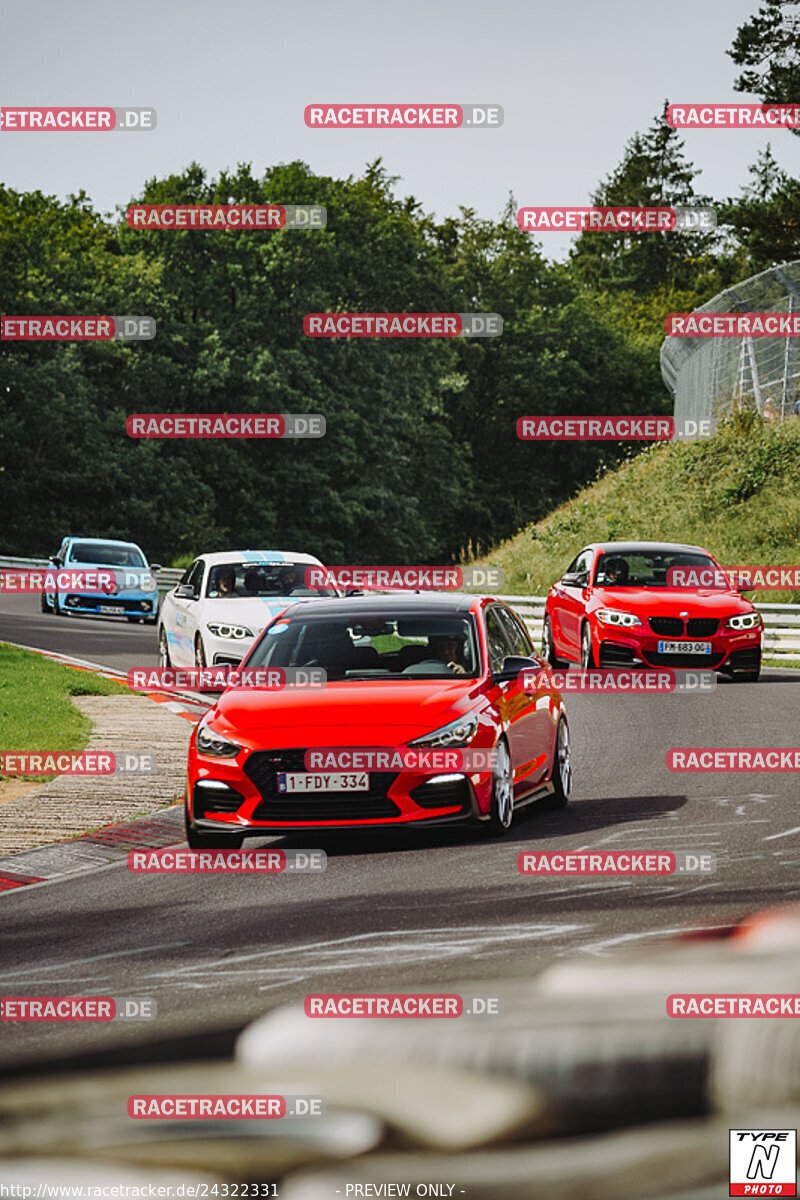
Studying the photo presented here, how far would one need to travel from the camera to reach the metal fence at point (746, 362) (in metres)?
37.2

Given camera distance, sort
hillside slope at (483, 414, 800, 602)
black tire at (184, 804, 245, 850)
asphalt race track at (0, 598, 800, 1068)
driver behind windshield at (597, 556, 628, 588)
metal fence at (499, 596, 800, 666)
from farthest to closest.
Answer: hillside slope at (483, 414, 800, 602) → metal fence at (499, 596, 800, 666) → driver behind windshield at (597, 556, 628, 588) → black tire at (184, 804, 245, 850) → asphalt race track at (0, 598, 800, 1068)

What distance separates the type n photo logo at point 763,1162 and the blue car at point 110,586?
106ft

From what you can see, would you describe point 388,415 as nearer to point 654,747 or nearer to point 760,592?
point 760,592

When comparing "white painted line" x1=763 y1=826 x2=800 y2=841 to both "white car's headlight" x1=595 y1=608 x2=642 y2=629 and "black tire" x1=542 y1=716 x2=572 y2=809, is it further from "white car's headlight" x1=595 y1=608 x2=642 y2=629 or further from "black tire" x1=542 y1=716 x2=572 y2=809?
"white car's headlight" x1=595 y1=608 x2=642 y2=629

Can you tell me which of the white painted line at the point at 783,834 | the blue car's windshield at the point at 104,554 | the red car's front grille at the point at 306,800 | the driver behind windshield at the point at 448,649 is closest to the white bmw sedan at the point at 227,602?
the driver behind windshield at the point at 448,649

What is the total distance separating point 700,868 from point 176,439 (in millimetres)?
63699

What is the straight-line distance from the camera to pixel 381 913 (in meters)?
8.24

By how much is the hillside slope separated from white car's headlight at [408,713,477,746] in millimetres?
28294

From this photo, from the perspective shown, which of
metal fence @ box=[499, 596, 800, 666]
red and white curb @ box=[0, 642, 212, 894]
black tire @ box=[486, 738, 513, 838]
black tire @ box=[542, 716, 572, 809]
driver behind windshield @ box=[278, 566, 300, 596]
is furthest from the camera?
metal fence @ box=[499, 596, 800, 666]

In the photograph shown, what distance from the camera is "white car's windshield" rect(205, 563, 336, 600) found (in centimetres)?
2072

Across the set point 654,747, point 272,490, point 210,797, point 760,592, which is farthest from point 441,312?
point 210,797

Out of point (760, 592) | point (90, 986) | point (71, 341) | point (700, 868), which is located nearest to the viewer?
point (90, 986)

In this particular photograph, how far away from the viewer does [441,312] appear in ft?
256

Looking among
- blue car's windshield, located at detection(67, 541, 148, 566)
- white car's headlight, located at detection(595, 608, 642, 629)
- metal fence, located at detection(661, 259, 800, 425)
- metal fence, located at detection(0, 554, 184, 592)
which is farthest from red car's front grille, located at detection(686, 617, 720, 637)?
metal fence, located at detection(0, 554, 184, 592)
